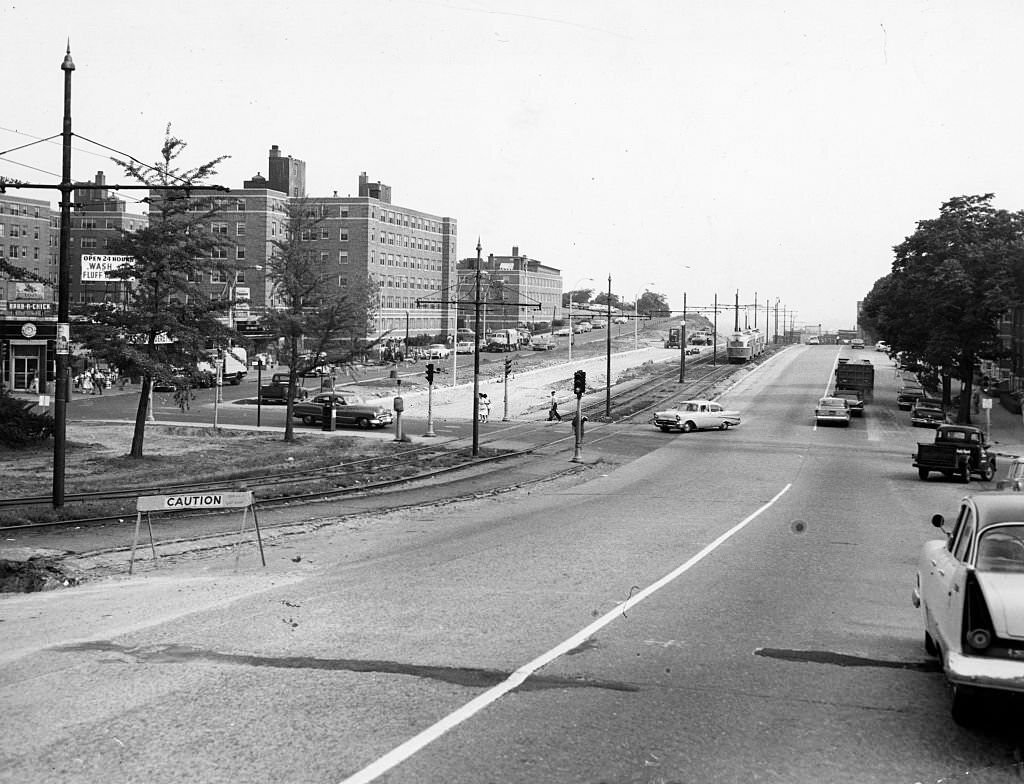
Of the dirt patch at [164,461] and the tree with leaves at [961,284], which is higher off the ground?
the tree with leaves at [961,284]

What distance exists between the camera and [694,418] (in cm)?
5156

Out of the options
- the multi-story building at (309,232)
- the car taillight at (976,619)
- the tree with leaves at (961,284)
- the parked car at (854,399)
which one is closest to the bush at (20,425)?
the car taillight at (976,619)

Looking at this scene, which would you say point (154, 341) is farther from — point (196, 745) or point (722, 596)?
point (196, 745)

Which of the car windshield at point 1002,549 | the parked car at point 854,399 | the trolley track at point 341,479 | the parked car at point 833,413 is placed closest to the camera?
the car windshield at point 1002,549

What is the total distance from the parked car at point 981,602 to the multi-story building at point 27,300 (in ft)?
88.5

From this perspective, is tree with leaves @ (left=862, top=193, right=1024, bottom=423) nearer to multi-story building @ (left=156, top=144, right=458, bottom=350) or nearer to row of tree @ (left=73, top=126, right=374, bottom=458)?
row of tree @ (left=73, top=126, right=374, bottom=458)

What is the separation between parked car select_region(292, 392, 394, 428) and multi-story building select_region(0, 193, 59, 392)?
12542 millimetres

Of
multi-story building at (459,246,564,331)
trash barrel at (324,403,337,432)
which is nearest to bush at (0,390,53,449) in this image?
trash barrel at (324,403,337,432)

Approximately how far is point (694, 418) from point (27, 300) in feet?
158

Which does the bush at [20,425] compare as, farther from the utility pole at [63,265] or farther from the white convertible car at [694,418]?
the white convertible car at [694,418]

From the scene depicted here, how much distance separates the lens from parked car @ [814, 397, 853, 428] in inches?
2156

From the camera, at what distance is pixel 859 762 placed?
6.59 metres

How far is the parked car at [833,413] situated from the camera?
2156 inches

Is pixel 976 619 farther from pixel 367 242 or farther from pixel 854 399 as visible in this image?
pixel 367 242
